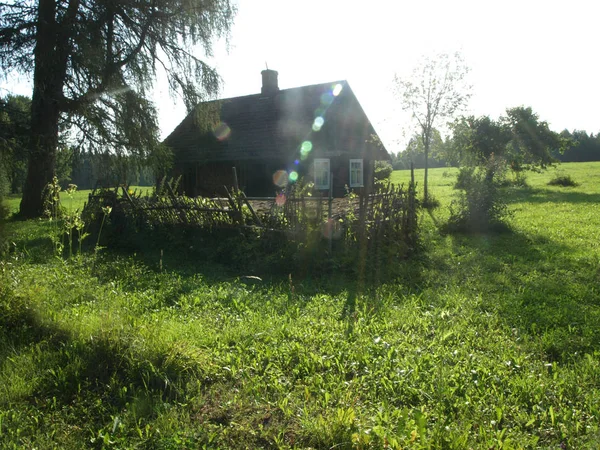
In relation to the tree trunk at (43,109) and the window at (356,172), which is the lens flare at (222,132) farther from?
the tree trunk at (43,109)

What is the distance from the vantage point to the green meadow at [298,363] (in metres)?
2.99

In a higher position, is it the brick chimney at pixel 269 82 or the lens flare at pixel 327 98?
the brick chimney at pixel 269 82

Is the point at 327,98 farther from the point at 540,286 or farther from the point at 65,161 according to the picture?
the point at 540,286

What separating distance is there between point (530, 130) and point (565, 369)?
29.1 metres

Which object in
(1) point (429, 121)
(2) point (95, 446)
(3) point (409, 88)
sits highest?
(3) point (409, 88)

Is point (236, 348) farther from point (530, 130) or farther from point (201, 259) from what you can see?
point (530, 130)

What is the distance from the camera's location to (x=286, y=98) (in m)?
19.6

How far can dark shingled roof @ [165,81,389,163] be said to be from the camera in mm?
17594

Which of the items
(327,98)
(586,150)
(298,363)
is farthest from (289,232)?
(586,150)

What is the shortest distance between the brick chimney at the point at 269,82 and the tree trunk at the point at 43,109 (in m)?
9.12

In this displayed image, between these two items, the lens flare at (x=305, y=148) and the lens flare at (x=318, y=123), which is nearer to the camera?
the lens flare at (x=305, y=148)

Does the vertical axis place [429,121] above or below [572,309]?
above

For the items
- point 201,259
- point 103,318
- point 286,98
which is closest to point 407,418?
point 103,318

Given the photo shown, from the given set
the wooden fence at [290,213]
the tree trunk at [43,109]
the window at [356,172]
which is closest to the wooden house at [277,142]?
the window at [356,172]
